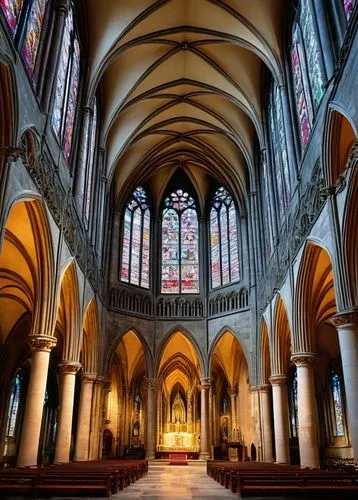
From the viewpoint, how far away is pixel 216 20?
20.3 m

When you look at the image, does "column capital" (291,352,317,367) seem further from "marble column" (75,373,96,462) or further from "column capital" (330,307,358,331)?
"marble column" (75,373,96,462)

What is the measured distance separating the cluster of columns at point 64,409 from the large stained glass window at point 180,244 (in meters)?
7.90

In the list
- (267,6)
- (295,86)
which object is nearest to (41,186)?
(295,86)

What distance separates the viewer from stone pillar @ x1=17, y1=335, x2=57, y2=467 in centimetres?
1291

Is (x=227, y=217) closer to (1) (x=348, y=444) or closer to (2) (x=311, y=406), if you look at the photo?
(1) (x=348, y=444)

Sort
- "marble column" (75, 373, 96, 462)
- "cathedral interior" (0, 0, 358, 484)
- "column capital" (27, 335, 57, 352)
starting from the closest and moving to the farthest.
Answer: "cathedral interior" (0, 0, 358, 484), "column capital" (27, 335, 57, 352), "marble column" (75, 373, 96, 462)

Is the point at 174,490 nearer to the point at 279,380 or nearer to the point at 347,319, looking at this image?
the point at 347,319

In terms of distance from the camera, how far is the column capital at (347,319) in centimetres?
1103

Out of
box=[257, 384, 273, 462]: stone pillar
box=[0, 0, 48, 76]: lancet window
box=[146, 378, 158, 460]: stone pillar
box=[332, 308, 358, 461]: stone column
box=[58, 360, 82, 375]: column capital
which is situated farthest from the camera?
box=[146, 378, 158, 460]: stone pillar

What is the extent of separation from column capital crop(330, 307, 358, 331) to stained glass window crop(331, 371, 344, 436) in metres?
16.5

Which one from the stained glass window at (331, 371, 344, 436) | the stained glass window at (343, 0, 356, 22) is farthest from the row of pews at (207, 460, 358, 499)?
the stained glass window at (331, 371, 344, 436)

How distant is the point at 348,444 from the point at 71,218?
1782 centimetres

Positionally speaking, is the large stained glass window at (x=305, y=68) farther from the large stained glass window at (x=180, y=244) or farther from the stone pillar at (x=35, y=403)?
the large stained glass window at (x=180, y=244)

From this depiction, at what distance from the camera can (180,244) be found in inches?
1212
